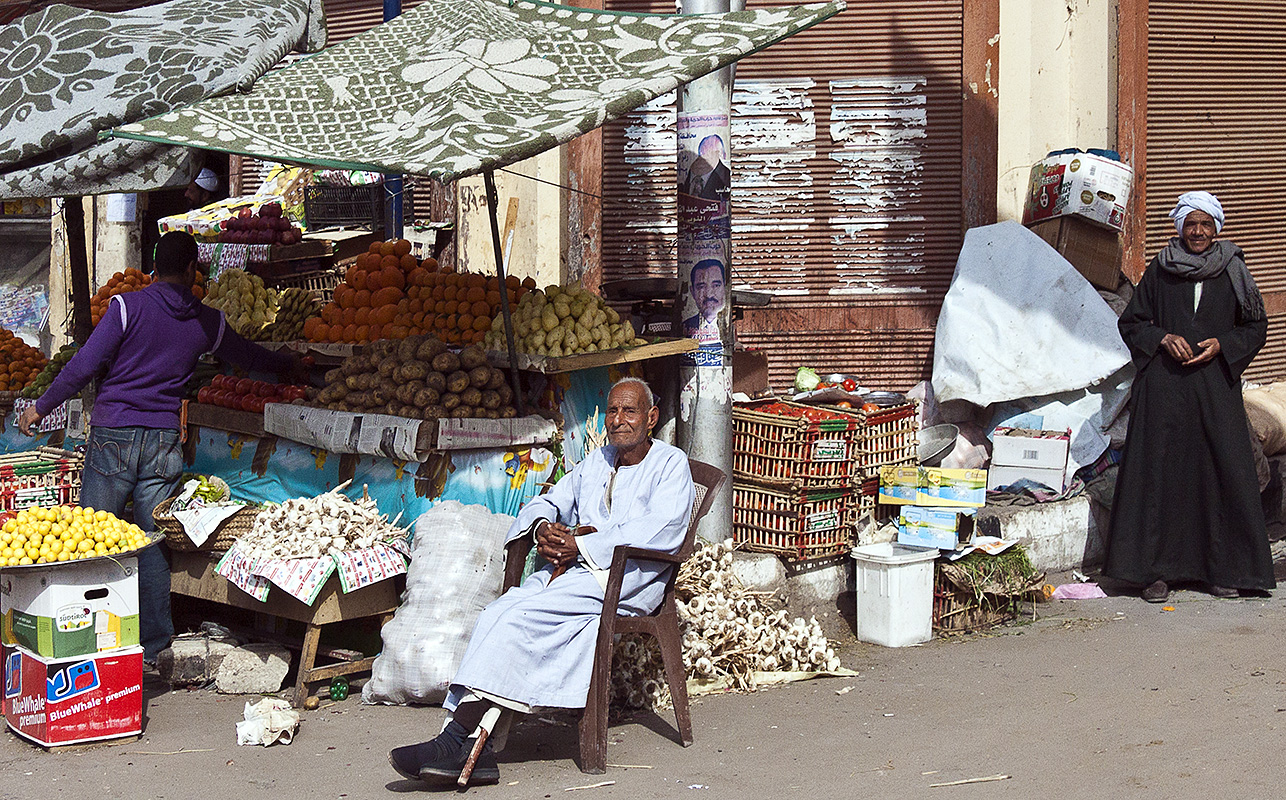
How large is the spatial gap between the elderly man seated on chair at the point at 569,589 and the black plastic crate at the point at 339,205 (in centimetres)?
410

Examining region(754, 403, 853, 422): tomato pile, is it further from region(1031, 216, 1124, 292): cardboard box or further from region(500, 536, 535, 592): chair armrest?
region(1031, 216, 1124, 292): cardboard box

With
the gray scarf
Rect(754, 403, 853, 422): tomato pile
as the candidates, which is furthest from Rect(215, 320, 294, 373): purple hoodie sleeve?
the gray scarf

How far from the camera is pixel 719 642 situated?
5.49 metres

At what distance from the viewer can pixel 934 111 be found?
8.55 m

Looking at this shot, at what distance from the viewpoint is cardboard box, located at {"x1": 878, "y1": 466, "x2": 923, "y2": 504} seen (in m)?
6.44

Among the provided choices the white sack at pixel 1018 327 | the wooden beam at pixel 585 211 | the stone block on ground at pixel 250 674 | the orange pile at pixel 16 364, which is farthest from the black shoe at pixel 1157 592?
the orange pile at pixel 16 364

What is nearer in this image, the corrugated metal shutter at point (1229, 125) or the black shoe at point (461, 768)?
the black shoe at point (461, 768)

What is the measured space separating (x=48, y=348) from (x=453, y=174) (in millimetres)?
7188

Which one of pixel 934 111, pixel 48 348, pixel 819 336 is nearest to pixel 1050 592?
pixel 819 336

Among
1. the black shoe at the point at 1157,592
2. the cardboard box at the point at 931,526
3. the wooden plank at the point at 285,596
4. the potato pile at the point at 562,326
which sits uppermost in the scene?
the potato pile at the point at 562,326

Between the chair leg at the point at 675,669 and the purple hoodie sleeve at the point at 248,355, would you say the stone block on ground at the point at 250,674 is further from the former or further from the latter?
the chair leg at the point at 675,669

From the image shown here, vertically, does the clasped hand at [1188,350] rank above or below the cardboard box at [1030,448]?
above

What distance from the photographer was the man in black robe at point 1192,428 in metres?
6.67

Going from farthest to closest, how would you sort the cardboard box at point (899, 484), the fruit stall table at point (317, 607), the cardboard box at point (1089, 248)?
1. the cardboard box at point (1089, 248)
2. the cardboard box at point (899, 484)
3. the fruit stall table at point (317, 607)
